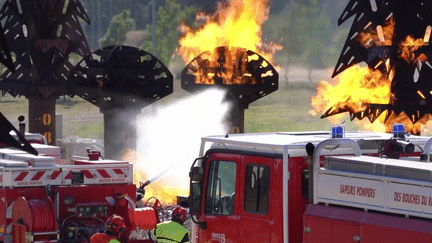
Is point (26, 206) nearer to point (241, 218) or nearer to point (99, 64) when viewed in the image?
point (241, 218)

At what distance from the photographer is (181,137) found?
34.8m

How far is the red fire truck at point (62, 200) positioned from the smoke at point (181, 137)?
35.1 feet

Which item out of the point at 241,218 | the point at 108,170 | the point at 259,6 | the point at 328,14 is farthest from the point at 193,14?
the point at 241,218

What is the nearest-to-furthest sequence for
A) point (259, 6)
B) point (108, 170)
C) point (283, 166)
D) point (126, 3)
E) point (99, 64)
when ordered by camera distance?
point (283, 166)
point (108, 170)
point (99, 64)
point (259, 6)
point (126, 3)

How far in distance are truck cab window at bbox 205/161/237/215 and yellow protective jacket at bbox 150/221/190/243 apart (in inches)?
24.1

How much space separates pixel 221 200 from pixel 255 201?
70 centimetres

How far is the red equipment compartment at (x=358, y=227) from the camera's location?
37.4 feet

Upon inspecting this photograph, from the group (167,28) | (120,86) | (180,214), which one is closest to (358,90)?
(120,86)

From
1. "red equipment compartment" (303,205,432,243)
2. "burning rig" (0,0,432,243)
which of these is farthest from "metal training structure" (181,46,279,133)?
"red equipment compartment" (303,205,432,243)

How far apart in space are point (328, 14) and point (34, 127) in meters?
15.4

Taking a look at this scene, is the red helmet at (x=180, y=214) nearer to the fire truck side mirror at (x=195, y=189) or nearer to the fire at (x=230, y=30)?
the fire truck side mirror at (x=195, y=189)

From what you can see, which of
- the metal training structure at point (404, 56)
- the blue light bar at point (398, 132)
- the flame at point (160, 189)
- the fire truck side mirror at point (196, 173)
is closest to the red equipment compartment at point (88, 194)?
the fire truck side mirror at point (196, 173)

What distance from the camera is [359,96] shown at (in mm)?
28406

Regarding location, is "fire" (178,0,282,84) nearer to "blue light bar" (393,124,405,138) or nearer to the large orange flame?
the large orange flame
